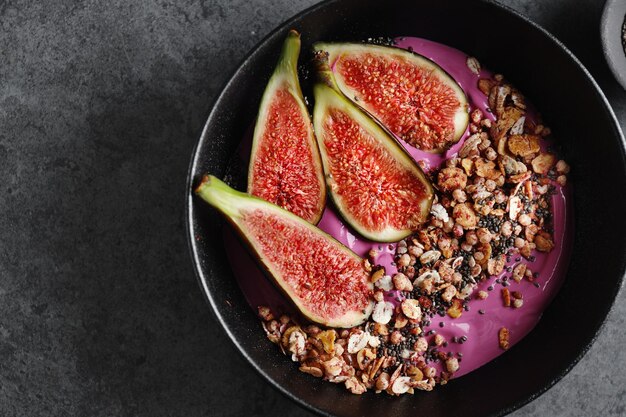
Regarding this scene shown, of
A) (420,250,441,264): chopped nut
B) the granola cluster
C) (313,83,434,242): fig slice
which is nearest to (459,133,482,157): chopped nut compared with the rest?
the granola cluster

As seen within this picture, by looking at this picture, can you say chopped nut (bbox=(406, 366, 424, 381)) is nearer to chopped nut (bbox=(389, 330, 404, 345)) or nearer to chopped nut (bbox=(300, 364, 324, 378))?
chopped nut (bbox=(389, 330, 404, 345))

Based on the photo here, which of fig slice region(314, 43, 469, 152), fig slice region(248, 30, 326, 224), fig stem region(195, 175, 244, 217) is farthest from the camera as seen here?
fig slice region(314, 43, 469, 152)

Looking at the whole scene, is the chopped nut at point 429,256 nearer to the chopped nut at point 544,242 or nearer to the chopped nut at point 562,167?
the chopped nut at point 544,242

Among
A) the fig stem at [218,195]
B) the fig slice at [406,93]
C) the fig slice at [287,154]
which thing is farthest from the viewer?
the fig slice at [406,93]

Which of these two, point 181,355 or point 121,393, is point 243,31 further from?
point 121,393

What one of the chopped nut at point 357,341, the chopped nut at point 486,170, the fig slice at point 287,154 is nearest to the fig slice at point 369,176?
the fig slice at point 287,154
